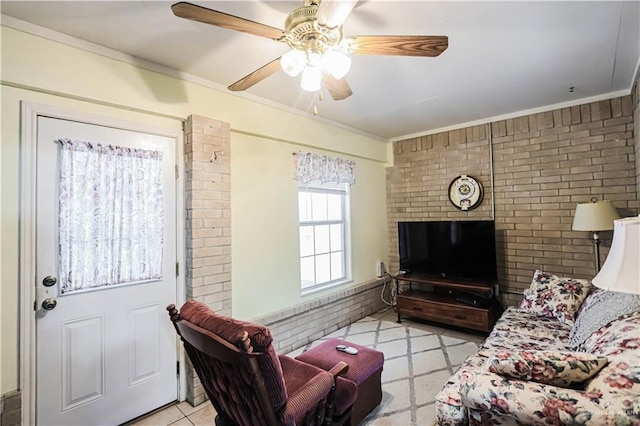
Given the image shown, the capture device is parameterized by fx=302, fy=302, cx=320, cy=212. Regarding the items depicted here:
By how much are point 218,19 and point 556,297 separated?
11.2ft

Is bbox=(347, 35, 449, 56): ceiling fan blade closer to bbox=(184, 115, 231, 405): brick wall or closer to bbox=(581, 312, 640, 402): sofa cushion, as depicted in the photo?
bbox=(184, 115, 231, 405): brick wall

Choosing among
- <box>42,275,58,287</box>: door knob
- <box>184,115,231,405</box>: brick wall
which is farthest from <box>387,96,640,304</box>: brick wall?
<box>42,275,58,287</box>: door knob

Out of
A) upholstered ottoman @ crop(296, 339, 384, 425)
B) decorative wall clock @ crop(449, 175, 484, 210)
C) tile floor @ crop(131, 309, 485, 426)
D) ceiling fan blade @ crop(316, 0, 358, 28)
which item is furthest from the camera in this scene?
decorative wall clock @ crop(449, 175, 484, 210)

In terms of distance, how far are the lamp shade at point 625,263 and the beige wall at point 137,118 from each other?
2474 millimetres

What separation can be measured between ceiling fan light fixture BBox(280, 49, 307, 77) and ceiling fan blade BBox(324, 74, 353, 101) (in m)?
0.37

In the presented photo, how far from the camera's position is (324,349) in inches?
88.0

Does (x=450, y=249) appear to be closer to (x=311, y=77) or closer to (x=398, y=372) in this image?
(x=398, y=372)

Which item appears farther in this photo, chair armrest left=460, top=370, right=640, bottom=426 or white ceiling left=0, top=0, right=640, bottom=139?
white ceiling left=0, top=0, right=640, bottom=139

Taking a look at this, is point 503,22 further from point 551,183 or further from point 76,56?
point 76,56

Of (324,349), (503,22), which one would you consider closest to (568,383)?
(324,349)

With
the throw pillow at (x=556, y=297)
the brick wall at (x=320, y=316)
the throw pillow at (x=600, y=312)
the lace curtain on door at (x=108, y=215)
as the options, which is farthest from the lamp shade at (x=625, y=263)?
the lace curtain on door at (x=108, y=215)

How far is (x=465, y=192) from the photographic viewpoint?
4.00m

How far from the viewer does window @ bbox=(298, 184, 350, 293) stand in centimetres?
358

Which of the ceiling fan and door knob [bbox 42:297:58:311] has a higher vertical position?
the ceiling fan
